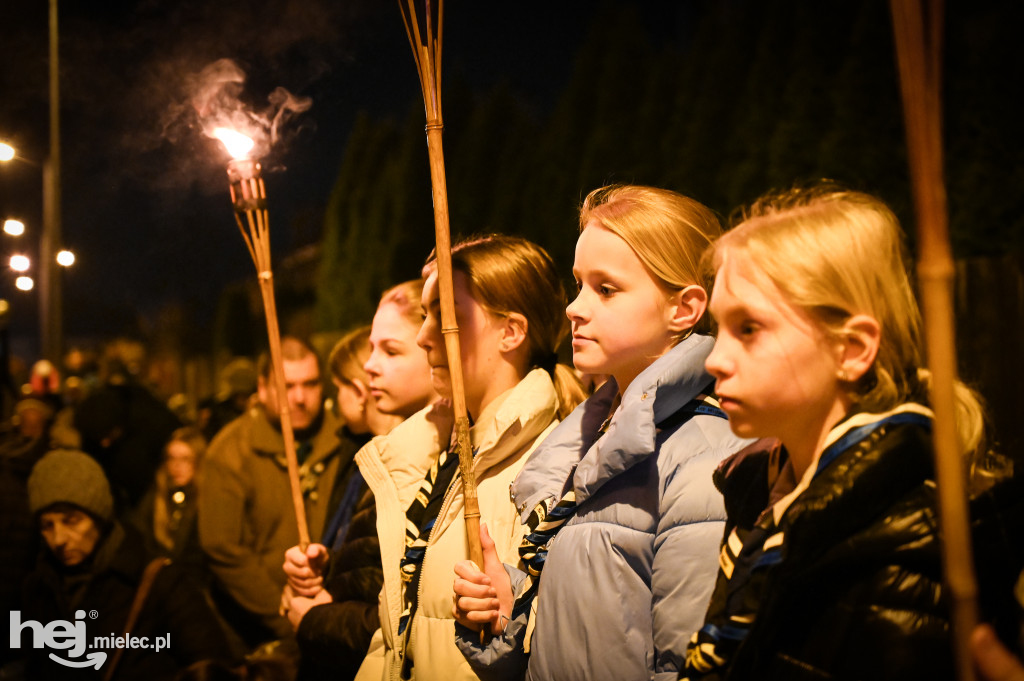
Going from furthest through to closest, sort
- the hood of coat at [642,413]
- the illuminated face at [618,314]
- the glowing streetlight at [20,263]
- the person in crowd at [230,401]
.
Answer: the person in crowd at [230,401], the glowing streetlight at [20,263], the illuminated face at [618,314], the hood of coat at [642,413]

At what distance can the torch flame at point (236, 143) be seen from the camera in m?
2.63

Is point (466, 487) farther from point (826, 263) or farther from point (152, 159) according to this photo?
point (152, 159)

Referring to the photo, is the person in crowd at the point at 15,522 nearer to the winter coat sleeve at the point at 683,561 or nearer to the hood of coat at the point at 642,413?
the hood of coat at the point at 642,413

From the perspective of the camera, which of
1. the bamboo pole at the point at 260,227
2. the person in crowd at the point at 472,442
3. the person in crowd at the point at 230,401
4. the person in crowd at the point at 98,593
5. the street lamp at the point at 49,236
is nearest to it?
the person in crowd at the point at 472,442

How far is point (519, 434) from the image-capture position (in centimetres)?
229

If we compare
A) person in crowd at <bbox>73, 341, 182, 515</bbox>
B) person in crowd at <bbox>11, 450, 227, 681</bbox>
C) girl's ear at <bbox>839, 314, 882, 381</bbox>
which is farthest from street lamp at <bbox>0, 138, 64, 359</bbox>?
girl's ear at <bbox>839, 314, 882, 381</bbox>

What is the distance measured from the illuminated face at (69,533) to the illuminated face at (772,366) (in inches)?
109

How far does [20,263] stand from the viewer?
380 centimetres

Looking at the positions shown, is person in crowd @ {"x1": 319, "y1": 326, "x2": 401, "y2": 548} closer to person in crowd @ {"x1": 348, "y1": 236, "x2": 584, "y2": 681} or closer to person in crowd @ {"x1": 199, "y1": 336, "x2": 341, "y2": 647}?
person in crowd @ {"x1": 199, "y1": 336, "x2": 341, "y2": 647}

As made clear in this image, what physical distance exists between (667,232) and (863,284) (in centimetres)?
62

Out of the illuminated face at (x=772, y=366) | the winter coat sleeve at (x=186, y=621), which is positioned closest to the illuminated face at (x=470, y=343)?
the illuminated face at (x=772, y=366)

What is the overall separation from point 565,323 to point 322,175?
1266 millimetres

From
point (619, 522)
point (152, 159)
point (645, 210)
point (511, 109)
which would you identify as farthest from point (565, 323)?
point (511, 109)

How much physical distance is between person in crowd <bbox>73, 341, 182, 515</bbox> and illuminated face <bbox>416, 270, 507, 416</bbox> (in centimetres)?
337
